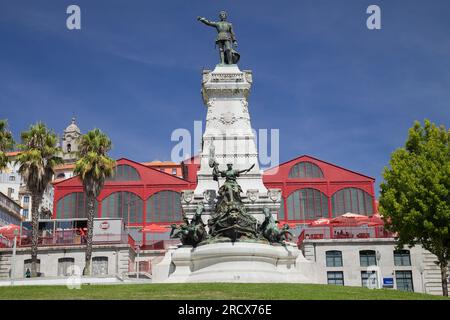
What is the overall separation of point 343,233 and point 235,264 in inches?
956

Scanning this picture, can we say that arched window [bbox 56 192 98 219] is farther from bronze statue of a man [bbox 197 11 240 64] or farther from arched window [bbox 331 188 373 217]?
bronze statue of a man [bbox 197 11 240 64]

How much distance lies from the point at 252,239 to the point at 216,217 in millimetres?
2324

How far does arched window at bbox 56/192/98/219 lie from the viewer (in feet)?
206

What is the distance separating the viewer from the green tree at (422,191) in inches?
1297

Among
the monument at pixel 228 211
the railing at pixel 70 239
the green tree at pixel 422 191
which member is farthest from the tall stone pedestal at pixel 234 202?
the railing at pixel 70 239

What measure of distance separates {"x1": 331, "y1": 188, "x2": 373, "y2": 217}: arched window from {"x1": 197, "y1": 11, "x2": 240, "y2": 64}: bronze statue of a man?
96.3ft

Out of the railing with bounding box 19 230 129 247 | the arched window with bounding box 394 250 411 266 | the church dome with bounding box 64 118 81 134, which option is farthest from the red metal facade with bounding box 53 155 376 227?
the church dome with bounding box 64 118 81 134

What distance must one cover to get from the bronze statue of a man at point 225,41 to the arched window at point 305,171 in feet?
91.7

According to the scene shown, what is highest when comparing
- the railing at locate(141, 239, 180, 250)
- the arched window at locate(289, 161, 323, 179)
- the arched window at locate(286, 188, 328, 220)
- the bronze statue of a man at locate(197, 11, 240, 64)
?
the bronze statue of a man at locate(197, 11, 240, 64)

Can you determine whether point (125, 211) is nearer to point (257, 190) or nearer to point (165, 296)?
point (257, 190)

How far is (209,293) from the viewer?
1845cm

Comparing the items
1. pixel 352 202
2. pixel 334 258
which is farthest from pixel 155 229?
pixel 352 202

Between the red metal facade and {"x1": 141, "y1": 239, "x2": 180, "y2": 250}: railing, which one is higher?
the red metal facade
